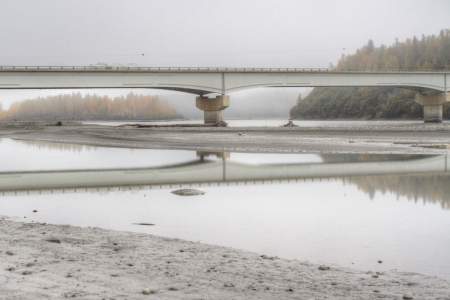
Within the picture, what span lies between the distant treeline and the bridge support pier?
Answer: 60.8 meters

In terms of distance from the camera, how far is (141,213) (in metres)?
12.5

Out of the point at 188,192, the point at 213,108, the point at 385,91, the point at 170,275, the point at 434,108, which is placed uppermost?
the point at 385,91

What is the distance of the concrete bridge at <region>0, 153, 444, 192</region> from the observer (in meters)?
18.4

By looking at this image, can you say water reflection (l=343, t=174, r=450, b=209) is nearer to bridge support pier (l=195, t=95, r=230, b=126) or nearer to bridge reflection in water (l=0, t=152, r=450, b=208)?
bridge reflection in water (l=0, t=152, r=450, b=208)

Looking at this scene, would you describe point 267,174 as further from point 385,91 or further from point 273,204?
point 385,91

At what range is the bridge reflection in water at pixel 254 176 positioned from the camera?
1709 cm

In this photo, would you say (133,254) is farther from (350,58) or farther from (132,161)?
(350,58)

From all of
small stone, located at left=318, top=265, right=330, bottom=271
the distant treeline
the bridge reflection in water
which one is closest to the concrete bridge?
the bridge reflection in water

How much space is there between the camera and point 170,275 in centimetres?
716

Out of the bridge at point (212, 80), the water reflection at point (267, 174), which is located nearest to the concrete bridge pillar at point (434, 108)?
the bridge at point (212, 80)

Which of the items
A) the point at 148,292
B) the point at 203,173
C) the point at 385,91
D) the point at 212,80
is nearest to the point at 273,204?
the point at 203,173

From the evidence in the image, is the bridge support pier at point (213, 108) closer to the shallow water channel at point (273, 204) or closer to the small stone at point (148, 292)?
the shallow water channel at point (273, 204)

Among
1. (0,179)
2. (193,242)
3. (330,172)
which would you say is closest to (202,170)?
(330,172)

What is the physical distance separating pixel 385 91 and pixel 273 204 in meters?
133
